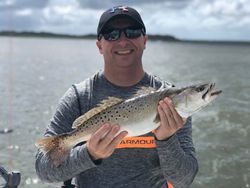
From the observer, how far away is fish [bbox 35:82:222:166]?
12.9ft

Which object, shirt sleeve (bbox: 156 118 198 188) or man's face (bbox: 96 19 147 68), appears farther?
man's face (bbox: 96 19 147 68)

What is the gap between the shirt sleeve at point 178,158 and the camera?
4148 mm

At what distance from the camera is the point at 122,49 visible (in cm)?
436

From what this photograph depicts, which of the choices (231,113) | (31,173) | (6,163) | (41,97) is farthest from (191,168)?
(41,97)

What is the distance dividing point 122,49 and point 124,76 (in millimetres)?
276

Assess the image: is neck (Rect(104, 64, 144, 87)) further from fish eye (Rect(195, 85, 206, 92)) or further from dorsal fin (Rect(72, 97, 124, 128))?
fish eye (Rect(195, 85, 206, 92))

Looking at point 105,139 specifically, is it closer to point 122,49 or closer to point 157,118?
point 157,118

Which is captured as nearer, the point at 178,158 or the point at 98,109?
the point at 98,109

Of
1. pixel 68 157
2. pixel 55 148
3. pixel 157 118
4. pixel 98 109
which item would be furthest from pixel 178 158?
pixel 55 148

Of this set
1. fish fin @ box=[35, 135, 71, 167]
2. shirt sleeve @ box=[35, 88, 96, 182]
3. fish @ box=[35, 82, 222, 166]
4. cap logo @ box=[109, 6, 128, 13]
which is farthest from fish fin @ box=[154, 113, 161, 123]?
cap logo @ box=[109, 6, 128, 13]

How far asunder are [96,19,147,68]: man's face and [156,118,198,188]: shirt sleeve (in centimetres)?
80

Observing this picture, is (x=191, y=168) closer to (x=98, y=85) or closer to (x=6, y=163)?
(x=98, y=85)

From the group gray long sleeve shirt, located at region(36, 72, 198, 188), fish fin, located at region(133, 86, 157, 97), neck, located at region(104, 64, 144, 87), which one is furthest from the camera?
neck, located at region(104, 64, 144, 87)

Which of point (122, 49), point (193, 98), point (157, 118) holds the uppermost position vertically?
point (122, 49)
